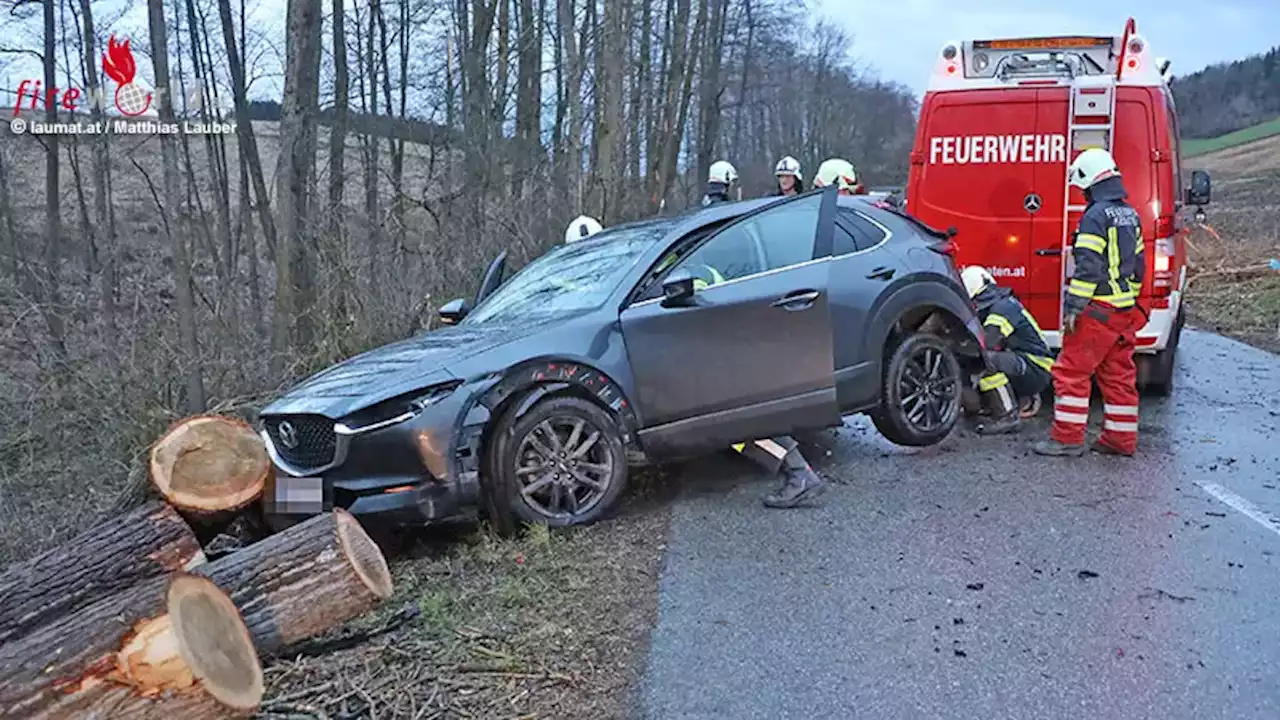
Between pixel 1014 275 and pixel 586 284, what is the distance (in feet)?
12.5

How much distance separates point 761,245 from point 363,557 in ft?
9.90

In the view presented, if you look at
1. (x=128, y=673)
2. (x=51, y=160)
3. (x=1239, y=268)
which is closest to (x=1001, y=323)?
(x=128, y=673)

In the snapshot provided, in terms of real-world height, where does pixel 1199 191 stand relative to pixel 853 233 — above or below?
above

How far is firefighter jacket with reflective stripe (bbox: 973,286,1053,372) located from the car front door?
1975mm

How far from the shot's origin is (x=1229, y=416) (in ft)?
26.3

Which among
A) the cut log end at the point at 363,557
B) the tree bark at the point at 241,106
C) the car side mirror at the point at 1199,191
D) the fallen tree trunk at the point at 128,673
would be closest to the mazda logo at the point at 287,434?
the cut log end at the point at 363,557

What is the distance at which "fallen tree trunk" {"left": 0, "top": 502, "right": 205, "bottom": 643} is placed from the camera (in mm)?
4039

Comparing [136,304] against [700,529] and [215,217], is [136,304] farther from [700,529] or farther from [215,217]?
[215,217]

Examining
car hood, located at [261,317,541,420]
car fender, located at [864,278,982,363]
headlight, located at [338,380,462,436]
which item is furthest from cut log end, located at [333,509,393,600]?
car fender, located at [864,278,982,363]

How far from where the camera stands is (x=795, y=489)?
590 centimetres

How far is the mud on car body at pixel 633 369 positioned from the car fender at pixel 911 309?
1 cm

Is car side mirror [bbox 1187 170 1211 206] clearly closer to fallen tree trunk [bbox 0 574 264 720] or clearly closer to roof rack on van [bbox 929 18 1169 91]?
roof rack on van [bbox 929 18 1169 91]

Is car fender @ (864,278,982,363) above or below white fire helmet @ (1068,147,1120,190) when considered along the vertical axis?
below

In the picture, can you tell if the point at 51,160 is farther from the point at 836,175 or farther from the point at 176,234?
the point at 836,175
